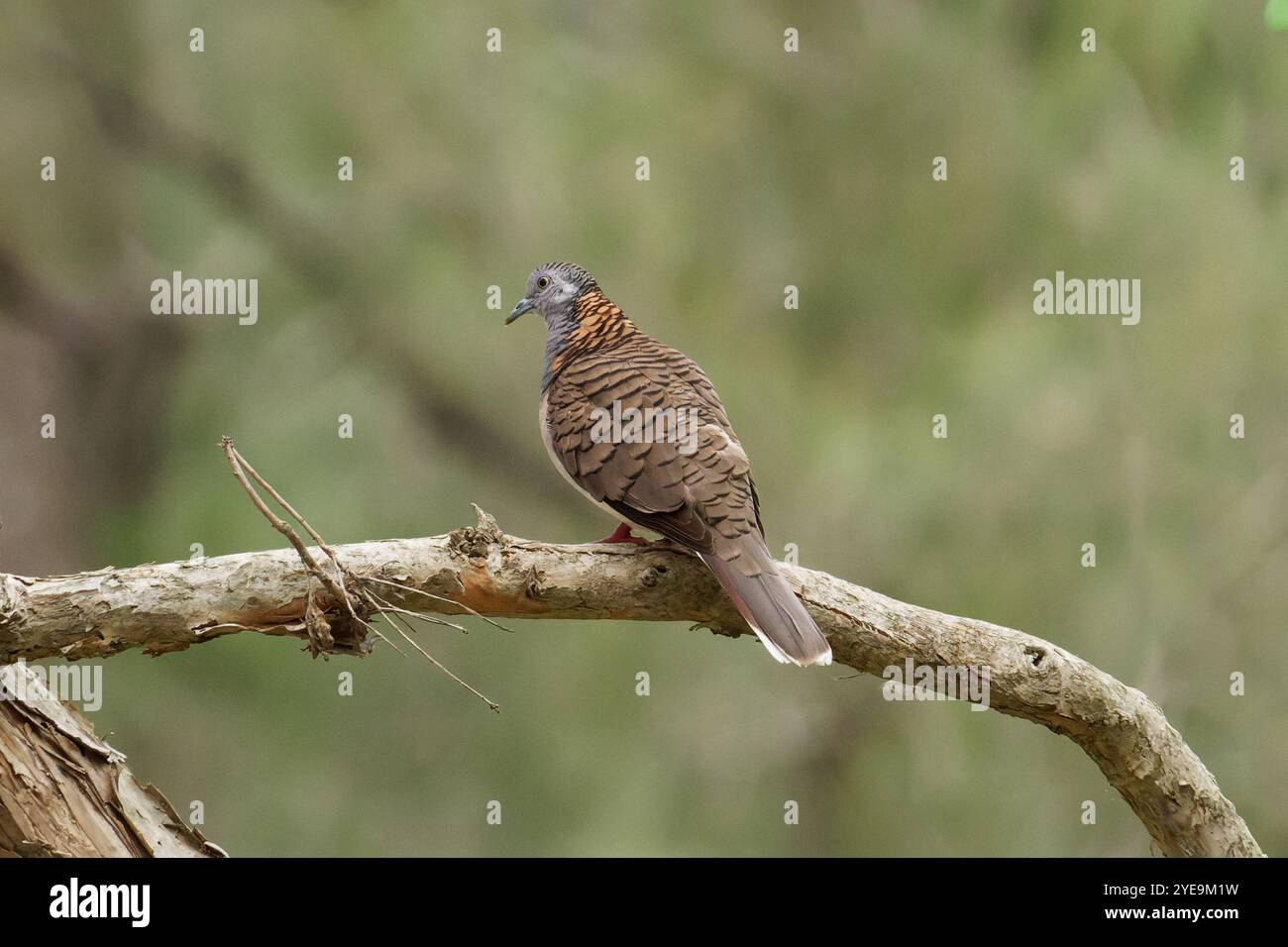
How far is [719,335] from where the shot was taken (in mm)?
5012

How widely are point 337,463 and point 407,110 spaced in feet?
4.95

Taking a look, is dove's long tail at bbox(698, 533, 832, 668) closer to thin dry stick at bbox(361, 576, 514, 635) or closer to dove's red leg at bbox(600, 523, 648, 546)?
dove's red leg at bbox(600, 523, 648, 546)

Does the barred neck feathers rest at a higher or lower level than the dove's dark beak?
lower

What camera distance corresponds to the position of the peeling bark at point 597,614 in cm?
194

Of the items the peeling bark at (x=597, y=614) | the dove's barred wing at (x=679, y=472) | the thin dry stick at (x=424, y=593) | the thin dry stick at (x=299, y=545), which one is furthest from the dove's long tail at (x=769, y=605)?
the thin dry stick at (x=299, y=545)

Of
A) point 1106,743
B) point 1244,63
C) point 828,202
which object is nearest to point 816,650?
point 1106,743

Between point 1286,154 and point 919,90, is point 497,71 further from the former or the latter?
point 1286,154

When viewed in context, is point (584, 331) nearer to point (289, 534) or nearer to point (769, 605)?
point (769, 605)

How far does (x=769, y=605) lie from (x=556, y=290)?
122 cm

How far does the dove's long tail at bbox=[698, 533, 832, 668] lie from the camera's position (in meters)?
2.07

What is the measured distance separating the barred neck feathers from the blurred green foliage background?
6.39 feet

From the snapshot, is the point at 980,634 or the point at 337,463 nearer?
the point at 980,634

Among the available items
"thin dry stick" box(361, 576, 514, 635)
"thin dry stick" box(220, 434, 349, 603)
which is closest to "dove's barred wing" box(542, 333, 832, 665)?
"thin dry stick" box(361, 576, 514, 635)

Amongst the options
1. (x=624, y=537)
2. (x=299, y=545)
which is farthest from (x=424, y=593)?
(x=624, y=537)
